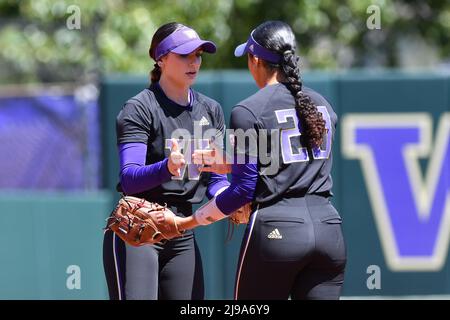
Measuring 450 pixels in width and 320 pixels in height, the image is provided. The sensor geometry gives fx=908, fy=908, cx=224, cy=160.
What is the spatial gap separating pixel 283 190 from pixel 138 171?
0.71m

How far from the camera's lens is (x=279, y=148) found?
410 centimetres

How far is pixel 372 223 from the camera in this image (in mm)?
8078

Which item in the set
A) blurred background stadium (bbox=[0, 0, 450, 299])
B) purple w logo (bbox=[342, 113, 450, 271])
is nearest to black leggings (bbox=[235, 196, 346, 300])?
blurred background stadium (bbox=[0, 0, 450, 299])

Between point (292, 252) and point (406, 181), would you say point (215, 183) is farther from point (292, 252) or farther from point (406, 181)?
point (406, 181)

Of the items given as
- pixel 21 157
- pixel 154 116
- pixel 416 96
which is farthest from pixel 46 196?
pixel 154 116

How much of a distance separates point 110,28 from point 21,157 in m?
2.20

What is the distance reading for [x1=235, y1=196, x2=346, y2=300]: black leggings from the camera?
4.07m

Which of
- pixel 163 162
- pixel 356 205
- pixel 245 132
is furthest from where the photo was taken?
pixel 356 205

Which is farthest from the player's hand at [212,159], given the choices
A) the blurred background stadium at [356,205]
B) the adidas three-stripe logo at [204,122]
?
the blurred background stadium at [356,205]

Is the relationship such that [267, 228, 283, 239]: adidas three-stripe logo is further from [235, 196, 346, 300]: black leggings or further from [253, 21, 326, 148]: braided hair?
[253, 21, 326, 148]: braided hair

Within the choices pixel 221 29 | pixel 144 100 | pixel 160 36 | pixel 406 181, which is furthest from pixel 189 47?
pixel 221 29

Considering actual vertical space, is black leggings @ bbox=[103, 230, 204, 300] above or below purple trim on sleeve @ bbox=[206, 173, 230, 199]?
below

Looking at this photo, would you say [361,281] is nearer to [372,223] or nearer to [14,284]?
[372,223]

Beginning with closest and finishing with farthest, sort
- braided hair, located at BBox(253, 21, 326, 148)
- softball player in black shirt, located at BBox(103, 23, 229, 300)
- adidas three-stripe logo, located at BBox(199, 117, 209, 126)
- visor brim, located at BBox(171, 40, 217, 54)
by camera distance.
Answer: braided hair, located at BBox(253, 21, 326, 148)
softball player in black shirt, located at BBox(103, 23, 229, 300)
visor brim, located at BBox(171, 40, 217, 54)
adidas three-stripe logo, located at BBox(199, 117, 209, 126)
